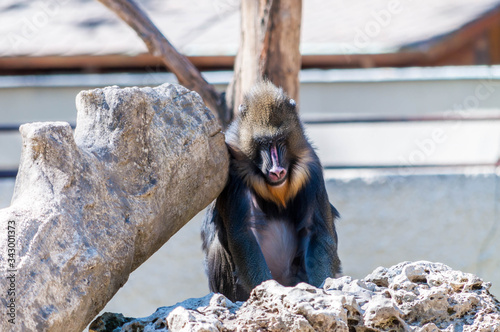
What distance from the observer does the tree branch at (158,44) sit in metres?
4.68

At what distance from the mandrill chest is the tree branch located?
54.2 inches

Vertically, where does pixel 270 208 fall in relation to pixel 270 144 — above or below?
below

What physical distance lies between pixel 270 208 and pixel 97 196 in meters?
1.22

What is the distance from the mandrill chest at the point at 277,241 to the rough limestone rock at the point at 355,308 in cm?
Result: 105

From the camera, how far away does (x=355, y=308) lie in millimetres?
2406

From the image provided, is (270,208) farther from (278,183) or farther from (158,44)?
(158,44)

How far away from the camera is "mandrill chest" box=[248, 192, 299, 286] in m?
3.71

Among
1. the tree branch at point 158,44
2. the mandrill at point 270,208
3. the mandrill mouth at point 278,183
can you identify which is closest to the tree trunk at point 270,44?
the tree branch at point 158,44

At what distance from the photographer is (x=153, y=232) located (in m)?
2.93

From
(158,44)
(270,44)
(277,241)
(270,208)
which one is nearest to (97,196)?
(270,208)

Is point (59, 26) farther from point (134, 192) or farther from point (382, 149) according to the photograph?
point (134, 192)

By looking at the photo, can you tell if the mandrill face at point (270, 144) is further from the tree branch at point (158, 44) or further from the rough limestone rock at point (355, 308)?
the tree branch at point (158, 44)

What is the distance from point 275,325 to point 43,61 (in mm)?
5259

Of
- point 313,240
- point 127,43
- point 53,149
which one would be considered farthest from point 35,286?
point 127,43
